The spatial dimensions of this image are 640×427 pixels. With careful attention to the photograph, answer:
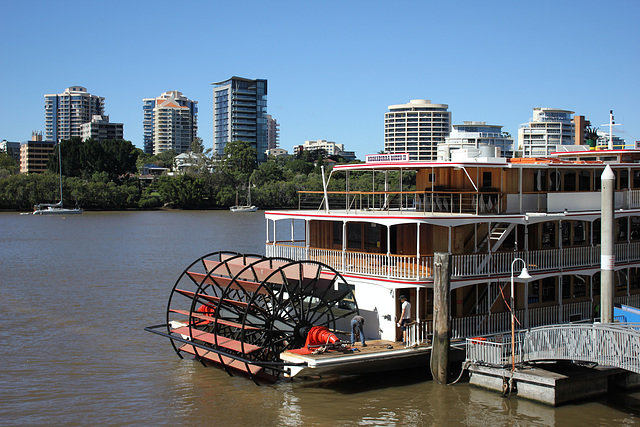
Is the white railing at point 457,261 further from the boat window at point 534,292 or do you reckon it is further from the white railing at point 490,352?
the white railing at point 490,352

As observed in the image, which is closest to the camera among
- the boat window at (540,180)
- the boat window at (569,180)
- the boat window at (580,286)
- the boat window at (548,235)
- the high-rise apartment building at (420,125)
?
the boat window at (548,235)

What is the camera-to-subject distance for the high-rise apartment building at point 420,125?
609 ft

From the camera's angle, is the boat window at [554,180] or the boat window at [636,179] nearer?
the boat window at [554,180]

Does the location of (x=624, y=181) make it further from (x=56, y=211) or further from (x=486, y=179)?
(x=56, y=211)

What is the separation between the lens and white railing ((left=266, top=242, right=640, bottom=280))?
57.4 ft

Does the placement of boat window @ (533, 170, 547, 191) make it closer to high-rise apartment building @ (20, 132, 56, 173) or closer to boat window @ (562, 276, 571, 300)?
boat window @ (562, 276, 571, 300)

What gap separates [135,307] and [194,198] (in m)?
81.2

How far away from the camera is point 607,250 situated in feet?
53.7

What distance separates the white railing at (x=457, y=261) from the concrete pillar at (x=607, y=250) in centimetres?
240

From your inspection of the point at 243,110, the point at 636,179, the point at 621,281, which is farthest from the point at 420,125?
the point at 621,281

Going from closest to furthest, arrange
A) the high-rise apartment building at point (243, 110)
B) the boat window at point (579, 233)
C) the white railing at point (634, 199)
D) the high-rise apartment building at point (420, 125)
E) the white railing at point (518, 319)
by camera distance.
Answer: the white railing at point (518, 319) → the boat window at point (579, 233) → the white railing at point (634, 199) → the high-rise apartment building at point (420, 125) → the high-rise apartment building at point (243, 110)

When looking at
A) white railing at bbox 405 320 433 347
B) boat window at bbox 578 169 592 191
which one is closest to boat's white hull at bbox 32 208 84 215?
boat window at bbox 578 169 592 191

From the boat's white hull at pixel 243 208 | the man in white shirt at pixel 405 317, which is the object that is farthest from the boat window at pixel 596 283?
the boat's white hull at pixel 243 208

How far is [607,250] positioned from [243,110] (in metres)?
178
